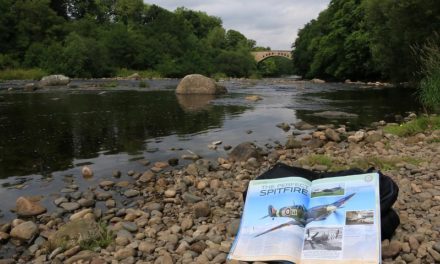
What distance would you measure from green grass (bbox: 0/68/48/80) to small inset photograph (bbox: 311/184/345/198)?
4806 centimetres

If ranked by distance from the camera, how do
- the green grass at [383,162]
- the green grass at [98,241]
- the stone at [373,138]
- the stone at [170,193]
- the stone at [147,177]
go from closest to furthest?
the green grass at [98,241], the stone at [170,193], the green grass at [383,162], the stone at [147,177], the stone at [373,138]

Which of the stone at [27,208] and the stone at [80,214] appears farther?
the stone at [27,208]

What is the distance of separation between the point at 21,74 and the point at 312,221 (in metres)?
50.5

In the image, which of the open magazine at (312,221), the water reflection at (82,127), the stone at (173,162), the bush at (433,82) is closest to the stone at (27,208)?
the water reflection at (82,127)

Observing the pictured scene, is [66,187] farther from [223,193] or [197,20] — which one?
[197,20]

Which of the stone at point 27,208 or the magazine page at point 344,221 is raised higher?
the magazine page at point 344,221

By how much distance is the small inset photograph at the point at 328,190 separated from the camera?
4.45 m

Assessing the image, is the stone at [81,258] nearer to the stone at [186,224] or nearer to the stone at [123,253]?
the stone at [123,253]

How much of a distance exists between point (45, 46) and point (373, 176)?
60.2m

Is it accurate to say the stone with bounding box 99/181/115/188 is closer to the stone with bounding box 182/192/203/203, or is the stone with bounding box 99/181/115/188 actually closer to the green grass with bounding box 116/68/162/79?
the stone with bounding box 182/192/203/203

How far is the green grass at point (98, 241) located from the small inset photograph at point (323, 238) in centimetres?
213

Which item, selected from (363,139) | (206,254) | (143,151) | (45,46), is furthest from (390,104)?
(45,46)

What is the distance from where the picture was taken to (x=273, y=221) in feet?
14.0

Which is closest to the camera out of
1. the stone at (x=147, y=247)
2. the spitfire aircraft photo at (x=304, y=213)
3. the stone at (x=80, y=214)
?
the spitfire aircraft photo at (x=304, y=213)
